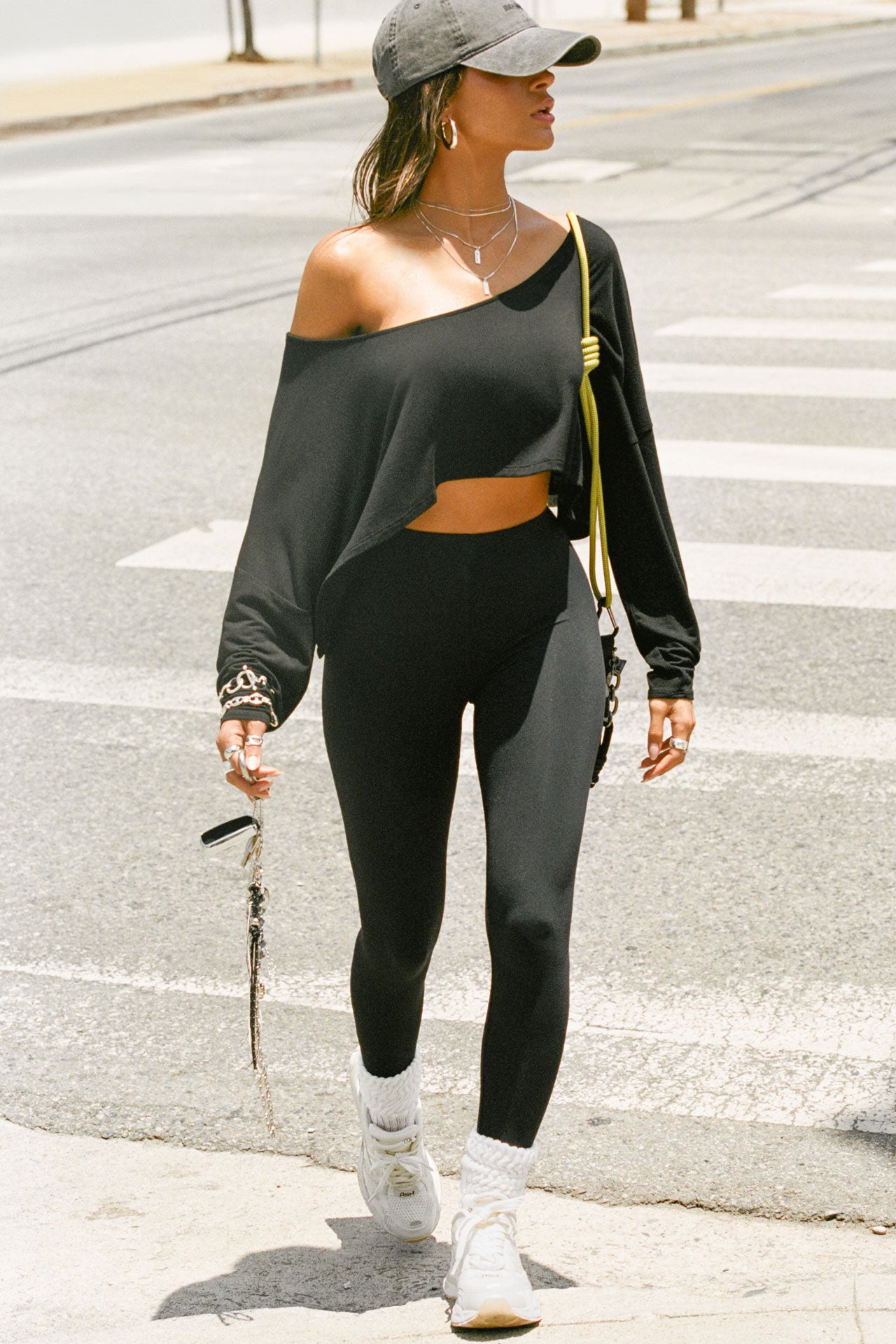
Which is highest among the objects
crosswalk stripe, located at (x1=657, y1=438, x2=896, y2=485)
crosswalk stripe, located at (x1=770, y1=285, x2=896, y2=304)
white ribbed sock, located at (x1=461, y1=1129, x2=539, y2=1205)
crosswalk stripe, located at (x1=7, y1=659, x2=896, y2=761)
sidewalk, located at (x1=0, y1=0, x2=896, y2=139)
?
white ribbed sock, located at (x1=461, y1=1129, x2=539, y2=1205)

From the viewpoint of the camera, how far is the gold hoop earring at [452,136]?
9.14 feet

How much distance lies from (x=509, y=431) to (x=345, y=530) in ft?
0.97

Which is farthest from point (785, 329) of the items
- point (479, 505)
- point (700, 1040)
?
point (479, 505)

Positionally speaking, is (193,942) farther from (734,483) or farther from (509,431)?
(734,483)

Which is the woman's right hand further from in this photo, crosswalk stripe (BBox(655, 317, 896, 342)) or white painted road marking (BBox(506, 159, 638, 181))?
white painted road marking (BBox(506, 159, 638, 181))

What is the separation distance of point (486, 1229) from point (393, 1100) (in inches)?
14.3

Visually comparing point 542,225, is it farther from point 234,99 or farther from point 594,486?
point 234,99

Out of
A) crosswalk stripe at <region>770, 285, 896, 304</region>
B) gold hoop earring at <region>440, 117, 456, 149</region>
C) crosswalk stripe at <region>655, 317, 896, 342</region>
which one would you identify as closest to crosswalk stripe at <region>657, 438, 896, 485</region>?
crosswalk stripe at <region>655, 317, 896, 342</region>

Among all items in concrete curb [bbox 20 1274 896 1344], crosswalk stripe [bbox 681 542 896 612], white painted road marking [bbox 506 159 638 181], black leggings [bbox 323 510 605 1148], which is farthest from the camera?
white painted road marking [bbox 506 159 638 181]

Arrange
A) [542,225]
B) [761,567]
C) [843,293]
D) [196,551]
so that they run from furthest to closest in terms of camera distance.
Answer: [843,293] → [196,551] → [761,567] → [542,225]

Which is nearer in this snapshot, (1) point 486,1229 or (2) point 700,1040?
(1) point 486,1229

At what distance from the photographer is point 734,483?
26.1 feet

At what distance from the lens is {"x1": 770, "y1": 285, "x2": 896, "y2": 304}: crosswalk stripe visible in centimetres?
1177

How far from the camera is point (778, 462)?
824 cm
